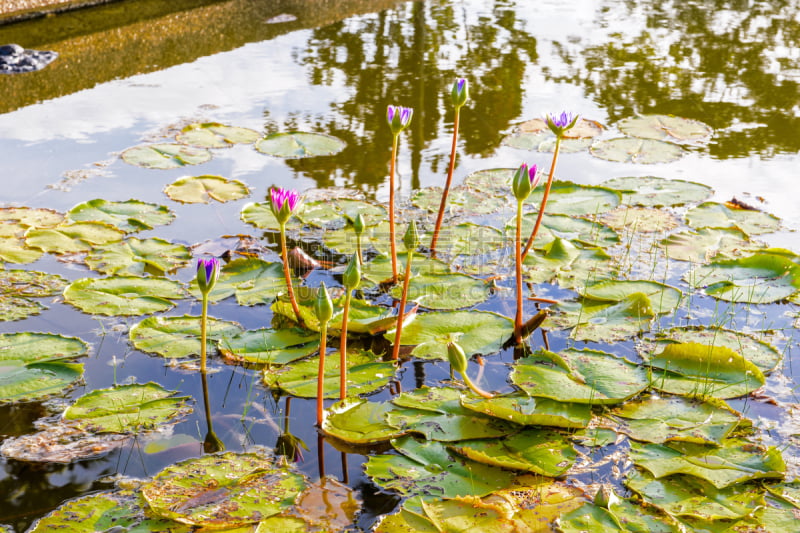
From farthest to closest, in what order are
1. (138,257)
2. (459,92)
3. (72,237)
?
1. (72,237)
2. (138,257)
3. (459,92)

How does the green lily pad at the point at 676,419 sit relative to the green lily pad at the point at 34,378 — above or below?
above

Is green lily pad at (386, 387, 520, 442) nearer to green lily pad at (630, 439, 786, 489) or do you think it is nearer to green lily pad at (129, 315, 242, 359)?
green lily pad at (630, 439, 786, 489)

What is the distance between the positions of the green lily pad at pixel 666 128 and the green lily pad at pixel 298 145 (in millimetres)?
1693

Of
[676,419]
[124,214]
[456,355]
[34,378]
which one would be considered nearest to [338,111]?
[124,214]

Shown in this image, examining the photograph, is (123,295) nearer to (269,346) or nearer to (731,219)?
(269,346)

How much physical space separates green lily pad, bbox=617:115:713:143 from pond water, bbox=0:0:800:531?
3.5 inches

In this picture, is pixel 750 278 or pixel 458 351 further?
pixel 750 278

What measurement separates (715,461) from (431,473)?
71 cm

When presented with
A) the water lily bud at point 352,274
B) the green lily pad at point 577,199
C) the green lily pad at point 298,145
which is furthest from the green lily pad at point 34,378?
the green lily pad at point 577,199

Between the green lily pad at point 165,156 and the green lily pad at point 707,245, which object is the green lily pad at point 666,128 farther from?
the green lily pad at point 165,156

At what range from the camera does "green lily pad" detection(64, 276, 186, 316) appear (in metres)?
2.50

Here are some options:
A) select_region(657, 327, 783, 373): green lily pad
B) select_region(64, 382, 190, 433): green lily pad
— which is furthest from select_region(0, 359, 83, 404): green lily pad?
select_region(657, 327, 783, 373): green lily pad

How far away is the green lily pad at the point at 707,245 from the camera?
2.92 meters

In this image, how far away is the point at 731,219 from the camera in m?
3.21
